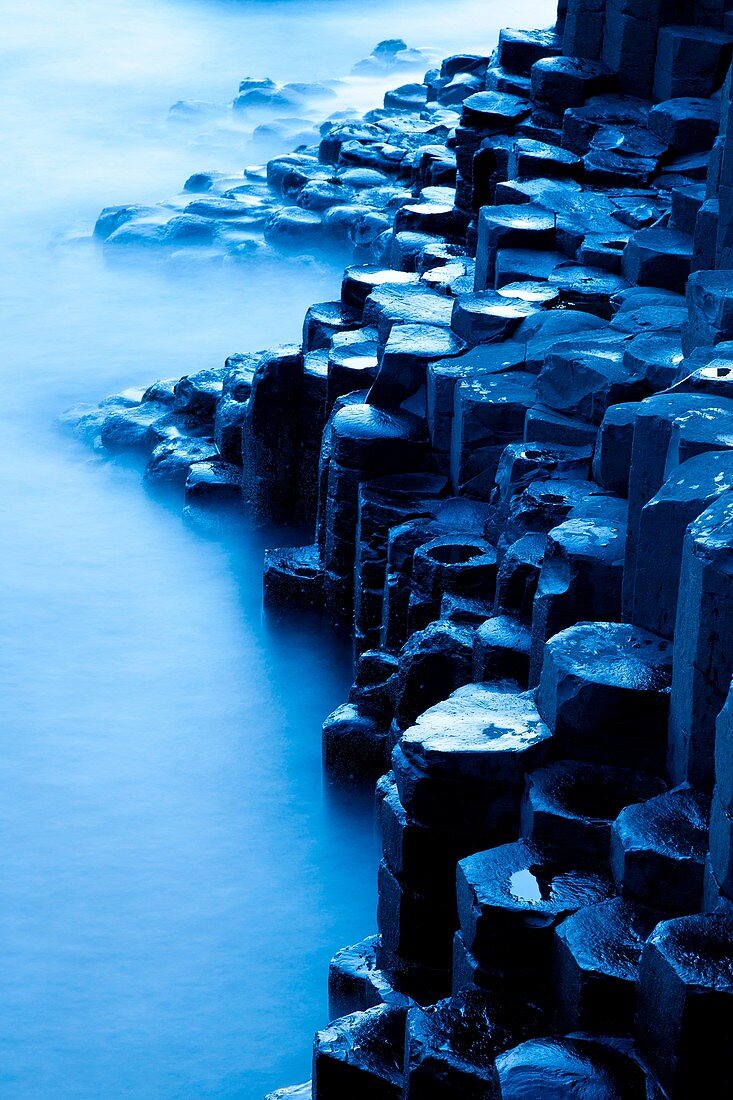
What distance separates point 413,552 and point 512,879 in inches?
106

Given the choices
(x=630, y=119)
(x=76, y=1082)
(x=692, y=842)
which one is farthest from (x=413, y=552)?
(x=630, y=119)

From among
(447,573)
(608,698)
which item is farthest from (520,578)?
(608,698)

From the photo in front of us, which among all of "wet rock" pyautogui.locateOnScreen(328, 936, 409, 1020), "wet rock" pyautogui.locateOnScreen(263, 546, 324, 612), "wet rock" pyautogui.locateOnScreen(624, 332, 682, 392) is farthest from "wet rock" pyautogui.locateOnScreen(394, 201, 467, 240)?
"wet rock" pyautogui.locateOnScreen(328, 936, 409, 1020)

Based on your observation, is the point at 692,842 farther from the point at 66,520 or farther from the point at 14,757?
the point at 66,520

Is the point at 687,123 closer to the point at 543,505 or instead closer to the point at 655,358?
the point at 655,358

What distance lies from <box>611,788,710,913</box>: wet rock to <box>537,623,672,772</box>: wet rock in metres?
0.38

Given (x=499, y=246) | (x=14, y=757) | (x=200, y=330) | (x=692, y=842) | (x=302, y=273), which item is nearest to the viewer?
(x=692, y=842)

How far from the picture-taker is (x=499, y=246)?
8.34m

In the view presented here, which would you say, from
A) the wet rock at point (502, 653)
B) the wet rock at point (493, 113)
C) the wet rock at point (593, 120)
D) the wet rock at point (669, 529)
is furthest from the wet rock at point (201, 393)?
the wet rock at point (669, 529)

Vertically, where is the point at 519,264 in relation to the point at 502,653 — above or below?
above

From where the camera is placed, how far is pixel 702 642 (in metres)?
3.69

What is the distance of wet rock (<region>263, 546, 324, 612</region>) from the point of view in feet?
25.2

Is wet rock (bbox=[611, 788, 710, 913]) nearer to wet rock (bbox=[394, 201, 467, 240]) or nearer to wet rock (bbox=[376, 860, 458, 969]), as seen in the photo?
wet rock (bbox=[376, 860, 458, 969])

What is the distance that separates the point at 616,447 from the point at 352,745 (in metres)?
1.91
